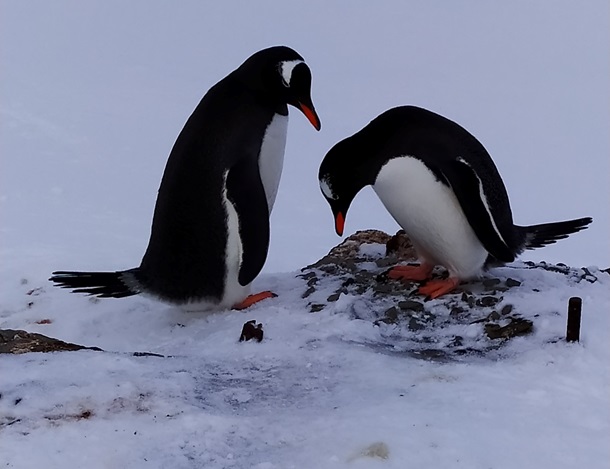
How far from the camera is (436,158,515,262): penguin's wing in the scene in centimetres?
317

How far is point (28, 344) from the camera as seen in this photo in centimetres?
257

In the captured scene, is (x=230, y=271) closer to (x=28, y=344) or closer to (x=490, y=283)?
(x=28, y=344)

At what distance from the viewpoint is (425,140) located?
3.28 m

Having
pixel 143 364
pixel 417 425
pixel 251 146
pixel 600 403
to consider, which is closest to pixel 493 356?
pixel 600 403

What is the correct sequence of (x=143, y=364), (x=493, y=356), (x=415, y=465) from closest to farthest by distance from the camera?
(x=415, y=465) → (x=143, y=364) → (x=493, y=356)

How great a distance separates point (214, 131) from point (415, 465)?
2050 millimetres

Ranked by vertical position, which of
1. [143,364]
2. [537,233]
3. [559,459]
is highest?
[537,233]

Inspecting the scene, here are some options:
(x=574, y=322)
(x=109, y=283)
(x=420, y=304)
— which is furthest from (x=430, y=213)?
(x=109, y=283)

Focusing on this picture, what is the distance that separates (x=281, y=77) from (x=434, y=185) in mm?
861

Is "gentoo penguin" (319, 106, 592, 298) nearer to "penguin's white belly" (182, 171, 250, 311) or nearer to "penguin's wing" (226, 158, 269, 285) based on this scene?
"penguin's wing" (226, 158, 269, 285)

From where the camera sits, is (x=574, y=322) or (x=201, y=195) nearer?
(x=574, y=322)

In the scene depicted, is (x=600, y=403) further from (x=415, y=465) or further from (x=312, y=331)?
(x=312, y=331)

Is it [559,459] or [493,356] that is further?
[493,356]

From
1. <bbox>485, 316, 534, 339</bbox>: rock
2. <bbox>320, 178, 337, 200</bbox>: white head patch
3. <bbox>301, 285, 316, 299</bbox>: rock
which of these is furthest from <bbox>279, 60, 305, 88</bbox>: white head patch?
<bbox>485, 316, 534, 339</bbox>: rock
